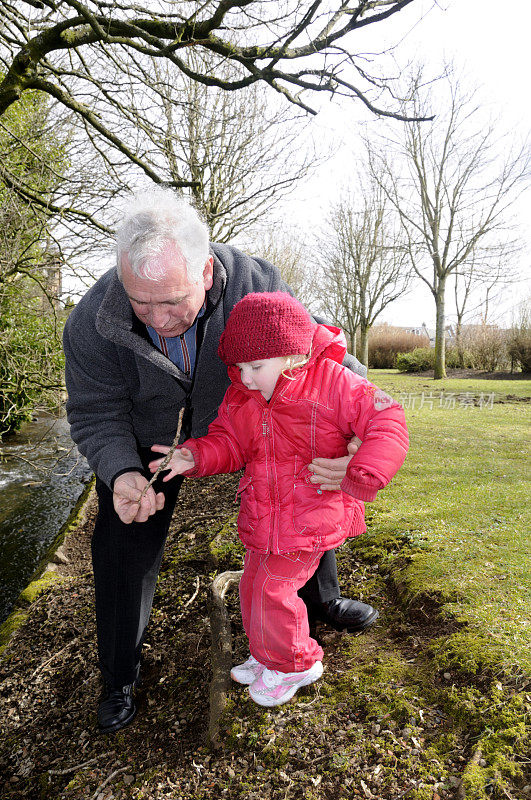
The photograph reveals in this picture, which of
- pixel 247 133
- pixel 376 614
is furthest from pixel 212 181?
pixel 376 614

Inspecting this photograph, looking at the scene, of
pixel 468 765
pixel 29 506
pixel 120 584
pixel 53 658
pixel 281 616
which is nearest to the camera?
pixel 468 765

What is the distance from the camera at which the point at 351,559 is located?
3.12m

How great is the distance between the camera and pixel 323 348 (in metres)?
2.22

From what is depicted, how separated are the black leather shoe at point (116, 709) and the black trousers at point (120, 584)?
0.12 feet

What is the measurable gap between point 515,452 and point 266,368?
183 inches

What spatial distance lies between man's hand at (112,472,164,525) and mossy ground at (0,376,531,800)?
87 cm

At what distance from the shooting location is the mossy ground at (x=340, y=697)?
1774 millimetres


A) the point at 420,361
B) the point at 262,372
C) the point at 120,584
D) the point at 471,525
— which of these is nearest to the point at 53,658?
the point at 120,584

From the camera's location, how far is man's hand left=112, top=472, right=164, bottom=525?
2105 mm

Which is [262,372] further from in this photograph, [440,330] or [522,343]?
[522,343]

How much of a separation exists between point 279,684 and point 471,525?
72.6 inches

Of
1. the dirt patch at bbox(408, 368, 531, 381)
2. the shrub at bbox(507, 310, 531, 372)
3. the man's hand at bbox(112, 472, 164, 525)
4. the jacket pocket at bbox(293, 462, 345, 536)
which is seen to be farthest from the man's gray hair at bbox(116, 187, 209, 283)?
the shrub at bbox(507, 310, 531, 372)

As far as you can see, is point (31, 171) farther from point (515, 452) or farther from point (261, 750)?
point (261, 750)

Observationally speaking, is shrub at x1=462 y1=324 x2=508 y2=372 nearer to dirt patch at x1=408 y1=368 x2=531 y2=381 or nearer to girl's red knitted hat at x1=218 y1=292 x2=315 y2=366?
dirt patch at x1=408 y1=368 x2=531 y2=381
